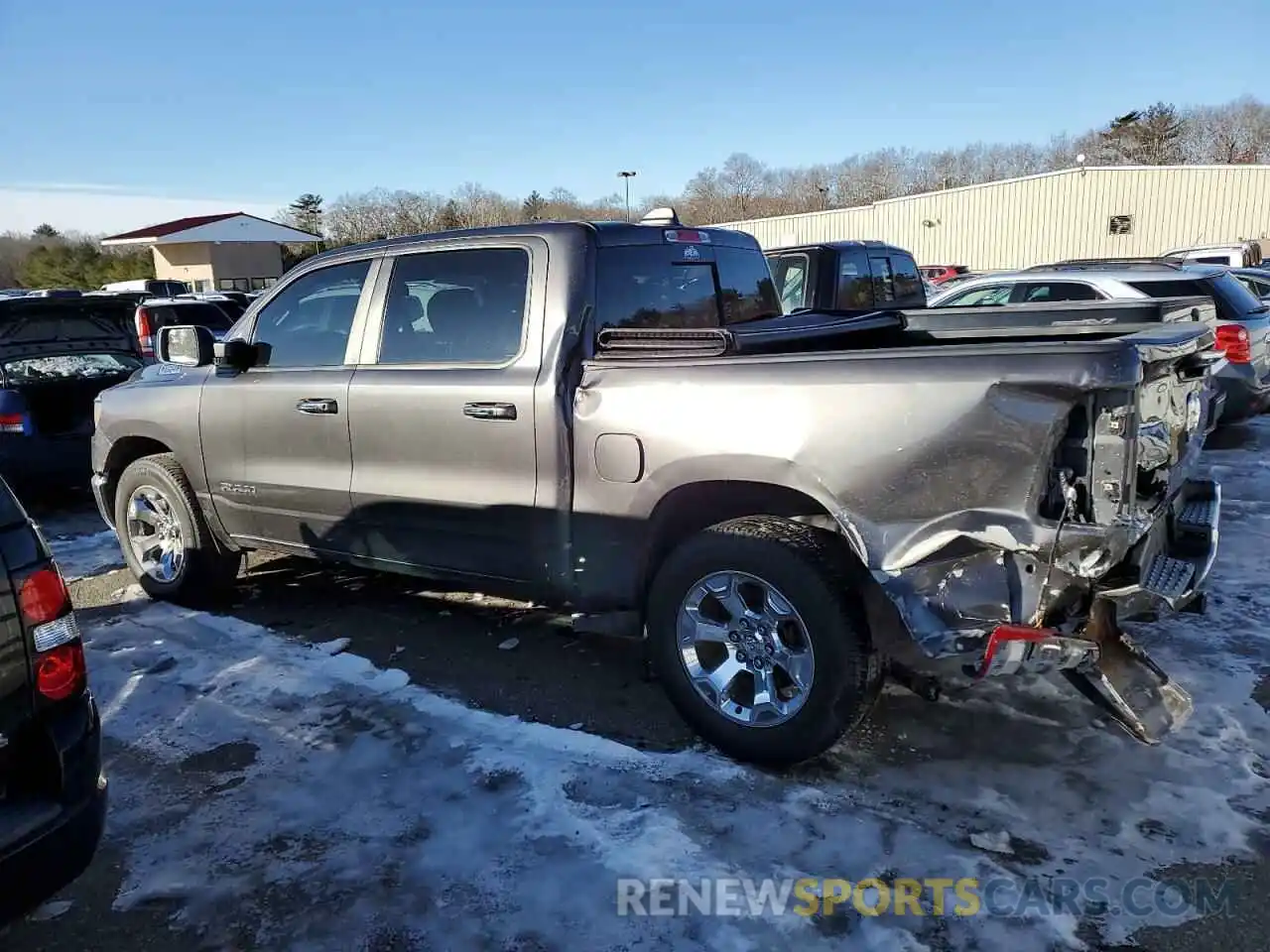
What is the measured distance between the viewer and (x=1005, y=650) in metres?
2.73

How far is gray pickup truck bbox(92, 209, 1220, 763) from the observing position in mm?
2721

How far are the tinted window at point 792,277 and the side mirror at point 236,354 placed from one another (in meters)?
6.88

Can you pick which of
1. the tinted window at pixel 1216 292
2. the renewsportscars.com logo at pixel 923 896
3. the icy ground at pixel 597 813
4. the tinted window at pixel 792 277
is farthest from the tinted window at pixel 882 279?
the renewsportscars.com logo at pixel 923 896

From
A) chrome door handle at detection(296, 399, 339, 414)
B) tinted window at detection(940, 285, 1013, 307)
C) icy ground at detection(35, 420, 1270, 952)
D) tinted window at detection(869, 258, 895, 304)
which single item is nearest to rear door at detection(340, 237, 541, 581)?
chrome door handle at detection(296, 399, 339, 414)

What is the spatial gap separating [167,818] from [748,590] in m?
2.20

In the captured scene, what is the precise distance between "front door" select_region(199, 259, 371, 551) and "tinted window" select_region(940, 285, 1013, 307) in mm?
7172

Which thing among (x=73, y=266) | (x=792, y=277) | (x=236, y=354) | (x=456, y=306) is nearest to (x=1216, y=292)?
(x=792, y=277)

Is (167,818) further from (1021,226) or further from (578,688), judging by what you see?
(1021,226)

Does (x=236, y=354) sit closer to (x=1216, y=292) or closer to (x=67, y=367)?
(x=67, y=367)

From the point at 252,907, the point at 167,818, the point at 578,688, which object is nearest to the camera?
the point at 252,907

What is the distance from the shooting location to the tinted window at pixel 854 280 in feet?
33.7

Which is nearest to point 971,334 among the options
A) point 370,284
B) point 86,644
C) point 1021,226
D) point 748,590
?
point 748,590

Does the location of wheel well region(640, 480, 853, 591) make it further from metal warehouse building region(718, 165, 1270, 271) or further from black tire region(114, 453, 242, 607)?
metal warehouse building region(718, 165, 1270, 271)

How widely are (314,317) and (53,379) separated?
14.2ft
